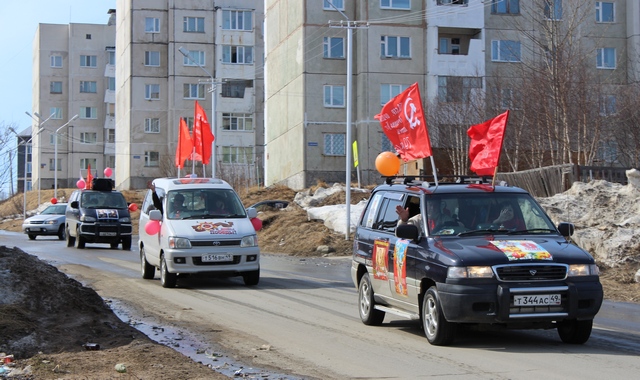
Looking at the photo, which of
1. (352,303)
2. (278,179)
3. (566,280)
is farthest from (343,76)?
(566,280)

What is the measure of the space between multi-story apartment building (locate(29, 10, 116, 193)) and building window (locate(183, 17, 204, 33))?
1711 cm

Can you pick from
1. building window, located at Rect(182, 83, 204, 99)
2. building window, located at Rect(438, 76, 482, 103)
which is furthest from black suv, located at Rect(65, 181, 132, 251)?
building window, located at Rect(182, 83, 204, 99)

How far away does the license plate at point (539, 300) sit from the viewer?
9.30 m

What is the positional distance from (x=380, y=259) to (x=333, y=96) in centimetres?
4683

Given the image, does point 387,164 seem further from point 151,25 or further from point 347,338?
point 151,25

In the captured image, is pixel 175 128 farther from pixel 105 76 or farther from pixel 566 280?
pixel 566 280

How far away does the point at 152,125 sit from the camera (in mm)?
82188

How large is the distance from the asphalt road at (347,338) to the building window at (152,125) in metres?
65.0

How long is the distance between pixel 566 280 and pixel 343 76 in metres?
49.2

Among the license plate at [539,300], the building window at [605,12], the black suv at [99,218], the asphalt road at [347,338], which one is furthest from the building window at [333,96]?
the license plate at [539,300]

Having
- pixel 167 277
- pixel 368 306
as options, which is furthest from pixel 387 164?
pixel 368 306

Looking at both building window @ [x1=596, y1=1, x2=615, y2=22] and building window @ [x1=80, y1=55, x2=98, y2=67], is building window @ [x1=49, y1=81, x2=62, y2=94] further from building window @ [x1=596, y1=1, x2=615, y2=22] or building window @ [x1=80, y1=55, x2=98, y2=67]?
building window @ [x1=596, y1=1, x2=615, y2=22]

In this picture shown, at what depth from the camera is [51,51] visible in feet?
322

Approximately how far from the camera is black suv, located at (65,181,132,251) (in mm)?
32281
